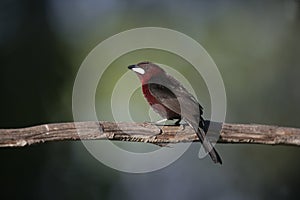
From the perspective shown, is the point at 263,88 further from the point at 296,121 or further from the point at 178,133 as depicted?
the point at 178,133

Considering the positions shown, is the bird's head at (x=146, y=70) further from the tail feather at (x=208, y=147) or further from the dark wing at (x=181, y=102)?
the tail feather at (x=208, y=147)

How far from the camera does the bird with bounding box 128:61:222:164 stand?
8.18ft

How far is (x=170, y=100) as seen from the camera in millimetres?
2701

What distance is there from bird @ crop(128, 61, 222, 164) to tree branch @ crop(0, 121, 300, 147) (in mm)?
48

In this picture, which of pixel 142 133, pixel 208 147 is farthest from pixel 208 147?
pixel 142 133

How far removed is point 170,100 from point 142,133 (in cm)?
33

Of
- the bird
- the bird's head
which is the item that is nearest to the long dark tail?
the bird

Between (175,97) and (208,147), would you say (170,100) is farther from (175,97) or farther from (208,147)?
(208,147)

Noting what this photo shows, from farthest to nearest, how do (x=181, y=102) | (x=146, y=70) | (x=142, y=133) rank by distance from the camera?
1. (x=146, y=70)
2. (x=181, y=102)
3. (x=142, y=133)

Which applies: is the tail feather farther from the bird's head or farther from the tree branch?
the bird's head

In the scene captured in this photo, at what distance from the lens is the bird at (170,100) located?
249 centimetres

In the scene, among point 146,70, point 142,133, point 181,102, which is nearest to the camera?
point 142,133

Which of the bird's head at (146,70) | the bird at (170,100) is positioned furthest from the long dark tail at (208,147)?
the bird's head at (146,70)

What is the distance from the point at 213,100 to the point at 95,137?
1271 mm
